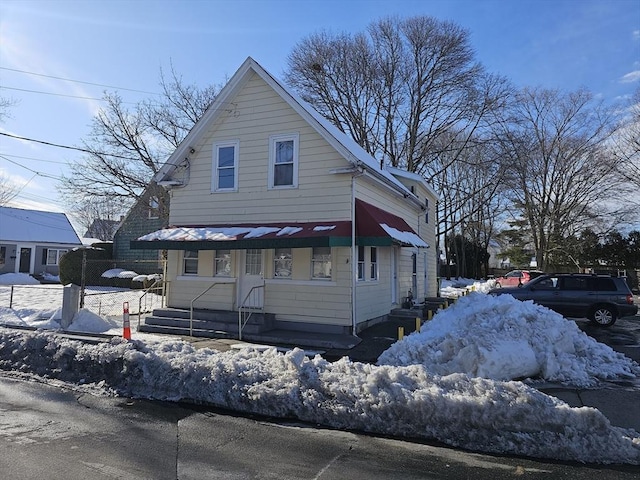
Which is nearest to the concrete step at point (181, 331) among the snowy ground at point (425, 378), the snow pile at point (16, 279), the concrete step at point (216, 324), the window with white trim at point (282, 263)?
the concrete step at point (216, 324)

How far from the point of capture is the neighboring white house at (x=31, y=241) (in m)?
34.3

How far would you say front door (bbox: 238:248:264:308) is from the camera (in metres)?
12.8

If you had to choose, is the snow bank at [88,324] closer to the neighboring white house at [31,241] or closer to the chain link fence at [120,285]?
the chain link fence at [120,285]

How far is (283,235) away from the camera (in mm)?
11320

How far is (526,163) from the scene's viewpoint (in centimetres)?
3728

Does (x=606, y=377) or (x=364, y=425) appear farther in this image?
(x=606, y=377)

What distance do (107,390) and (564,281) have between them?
47.9 ft

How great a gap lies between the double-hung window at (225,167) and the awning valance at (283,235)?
1331 millimetres

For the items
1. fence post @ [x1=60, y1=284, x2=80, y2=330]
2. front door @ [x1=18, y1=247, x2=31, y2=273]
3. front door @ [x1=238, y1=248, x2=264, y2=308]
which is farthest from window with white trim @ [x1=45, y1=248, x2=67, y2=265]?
front door @ [x1=238, y1=248, x2=264, y2=308]

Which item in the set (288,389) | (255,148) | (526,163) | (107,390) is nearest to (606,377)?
(288,389)

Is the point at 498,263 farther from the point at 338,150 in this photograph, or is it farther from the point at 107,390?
the point at 107,390

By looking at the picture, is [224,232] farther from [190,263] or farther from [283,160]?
[283,160]

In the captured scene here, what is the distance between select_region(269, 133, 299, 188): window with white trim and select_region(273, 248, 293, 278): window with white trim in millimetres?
1922

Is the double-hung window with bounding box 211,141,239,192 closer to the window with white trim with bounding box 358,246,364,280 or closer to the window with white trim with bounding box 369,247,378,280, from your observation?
the window with white trim with bounding box 358,246,364,280
